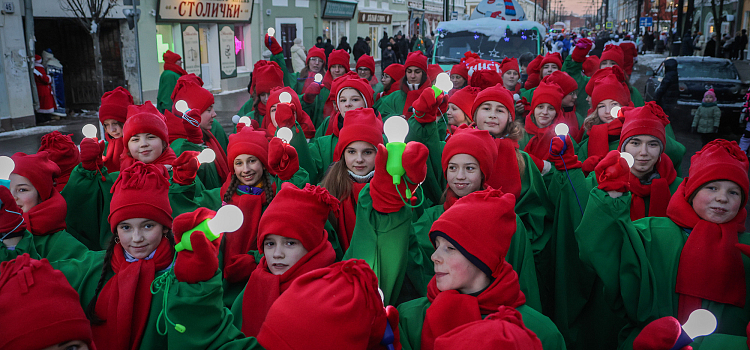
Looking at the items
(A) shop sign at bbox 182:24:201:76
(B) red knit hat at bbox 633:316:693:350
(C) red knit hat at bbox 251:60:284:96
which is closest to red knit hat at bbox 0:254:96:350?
(B) red knit hat at bbox 633:316:693:350

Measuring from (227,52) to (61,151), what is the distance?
59.5ft

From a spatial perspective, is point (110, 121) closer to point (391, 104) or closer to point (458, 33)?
point (391, 104)

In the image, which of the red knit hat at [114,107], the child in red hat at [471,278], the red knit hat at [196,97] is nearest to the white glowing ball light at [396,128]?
the child in red hat at [471,278]

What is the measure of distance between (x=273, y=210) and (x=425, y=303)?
854 mm

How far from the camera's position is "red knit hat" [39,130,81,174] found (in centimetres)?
417

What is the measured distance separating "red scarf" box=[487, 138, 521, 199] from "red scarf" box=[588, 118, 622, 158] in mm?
1187

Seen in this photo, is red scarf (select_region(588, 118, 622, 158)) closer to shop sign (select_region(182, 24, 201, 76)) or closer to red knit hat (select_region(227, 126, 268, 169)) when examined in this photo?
red knit hat (select_region(227, 126, 268, 169))

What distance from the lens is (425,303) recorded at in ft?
7.86

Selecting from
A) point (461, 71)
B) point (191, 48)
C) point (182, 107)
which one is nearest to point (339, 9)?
point (191, 48)

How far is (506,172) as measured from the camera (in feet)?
12.7

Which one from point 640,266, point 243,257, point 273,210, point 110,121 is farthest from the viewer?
point 110,121

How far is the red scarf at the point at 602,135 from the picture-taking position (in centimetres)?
471

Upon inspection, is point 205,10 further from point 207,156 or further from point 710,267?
point 710,267

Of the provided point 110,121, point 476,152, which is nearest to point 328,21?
point 110,121
